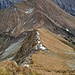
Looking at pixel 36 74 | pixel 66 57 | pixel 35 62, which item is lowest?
Result: pixel 66 57

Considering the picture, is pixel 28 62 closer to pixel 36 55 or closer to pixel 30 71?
pixel 36 55

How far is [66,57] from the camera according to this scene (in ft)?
429

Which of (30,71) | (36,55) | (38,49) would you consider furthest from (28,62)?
(30,71)

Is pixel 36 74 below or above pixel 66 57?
above

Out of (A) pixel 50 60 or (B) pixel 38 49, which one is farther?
(B) pixel 38 49

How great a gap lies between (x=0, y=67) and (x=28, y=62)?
51484 mm

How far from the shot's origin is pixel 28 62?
95.9 metres

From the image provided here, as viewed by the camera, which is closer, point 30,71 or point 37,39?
point 30,71

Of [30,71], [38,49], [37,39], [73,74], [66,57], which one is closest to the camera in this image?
[30,71]

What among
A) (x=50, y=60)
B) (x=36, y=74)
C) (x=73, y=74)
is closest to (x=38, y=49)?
(x=50, y=60)

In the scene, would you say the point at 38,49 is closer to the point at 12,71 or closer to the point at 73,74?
the point at 73,74

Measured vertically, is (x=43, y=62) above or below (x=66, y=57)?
above

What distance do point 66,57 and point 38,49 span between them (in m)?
15.8

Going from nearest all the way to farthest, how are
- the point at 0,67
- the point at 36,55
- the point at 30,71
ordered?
1. the point at 0,67
2. the point at 30,71
3. the point at 36,55
